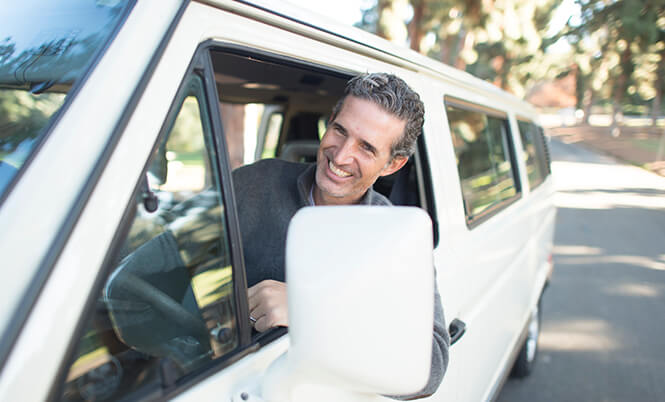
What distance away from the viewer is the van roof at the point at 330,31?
3.43 feet

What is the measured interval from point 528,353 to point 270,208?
2.72m

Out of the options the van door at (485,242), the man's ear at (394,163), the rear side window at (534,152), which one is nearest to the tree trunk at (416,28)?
the rear side window at (534,152)

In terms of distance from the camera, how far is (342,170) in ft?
5.50

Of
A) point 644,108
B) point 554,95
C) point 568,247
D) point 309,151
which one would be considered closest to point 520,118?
point 309,151

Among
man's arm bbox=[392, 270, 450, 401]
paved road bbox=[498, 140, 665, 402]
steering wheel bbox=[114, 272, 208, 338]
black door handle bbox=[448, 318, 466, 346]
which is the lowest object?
paved road bbox=[498, 140, 665, 402]

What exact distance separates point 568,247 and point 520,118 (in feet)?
14.9

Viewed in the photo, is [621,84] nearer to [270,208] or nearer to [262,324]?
[270,208]

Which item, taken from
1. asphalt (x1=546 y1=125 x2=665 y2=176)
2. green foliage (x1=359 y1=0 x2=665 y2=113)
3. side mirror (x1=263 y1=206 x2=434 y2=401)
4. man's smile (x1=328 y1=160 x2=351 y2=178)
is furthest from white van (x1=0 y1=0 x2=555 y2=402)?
asphalt (x1=546 y1=125 x2=665 y2=176)

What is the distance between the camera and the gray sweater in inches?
60.4

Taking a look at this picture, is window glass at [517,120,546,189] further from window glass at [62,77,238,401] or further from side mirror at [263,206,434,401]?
side mirror at [263,206,434,401]

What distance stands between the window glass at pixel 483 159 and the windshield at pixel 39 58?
152 centimetres

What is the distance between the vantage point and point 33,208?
73 centimetres

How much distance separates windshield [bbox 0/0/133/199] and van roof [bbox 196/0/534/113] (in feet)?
0.81

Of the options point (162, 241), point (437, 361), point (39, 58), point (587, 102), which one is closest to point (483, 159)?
point (437, 361)
